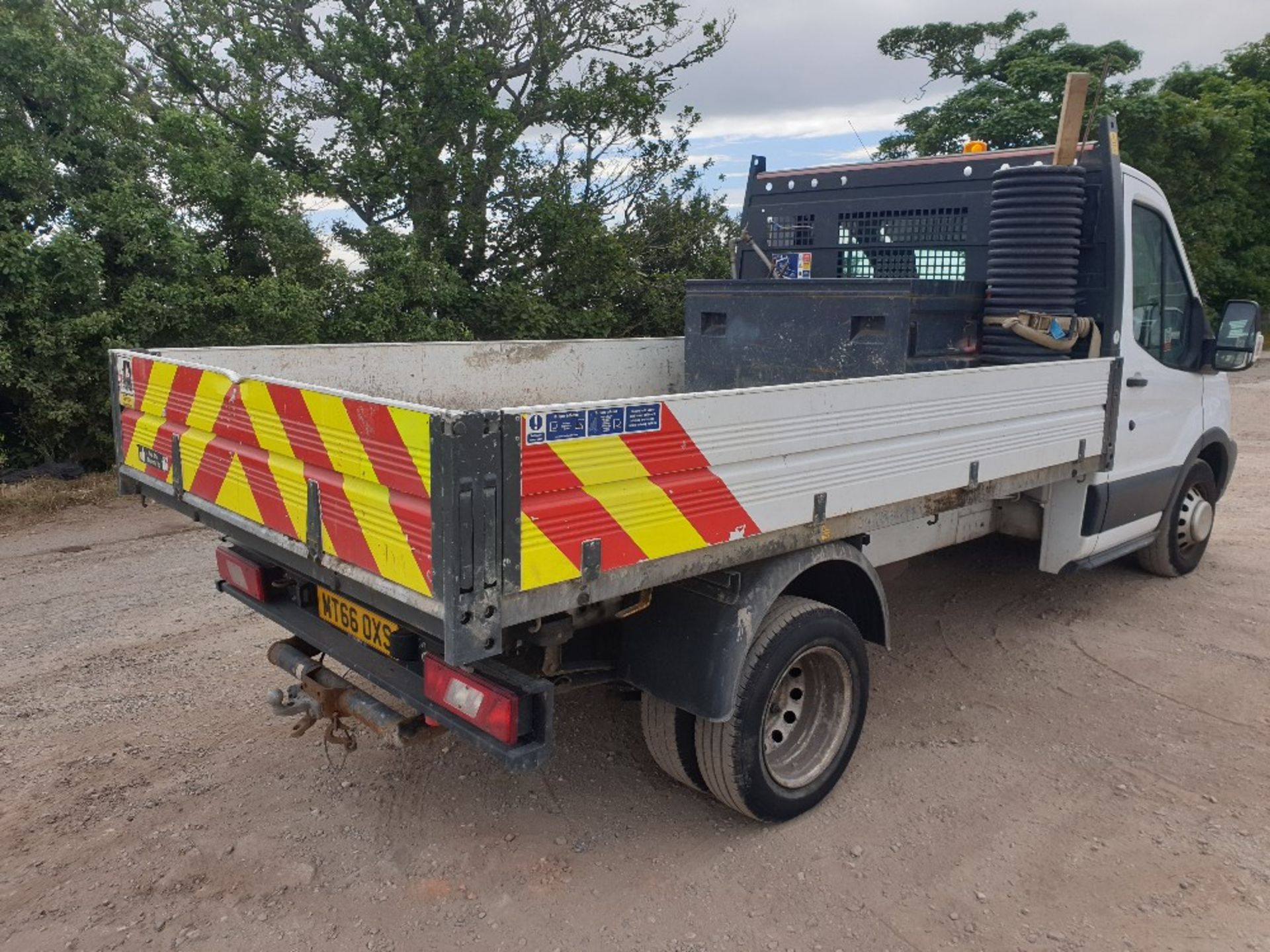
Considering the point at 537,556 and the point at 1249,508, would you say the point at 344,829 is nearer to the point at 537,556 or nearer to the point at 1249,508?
the point at 537,556

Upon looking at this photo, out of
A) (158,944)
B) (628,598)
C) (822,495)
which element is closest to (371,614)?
(628,598)

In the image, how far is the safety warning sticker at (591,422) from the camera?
2.42m

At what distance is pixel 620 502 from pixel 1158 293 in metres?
3.85

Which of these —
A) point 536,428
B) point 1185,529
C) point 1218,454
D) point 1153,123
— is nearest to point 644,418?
point 536,428

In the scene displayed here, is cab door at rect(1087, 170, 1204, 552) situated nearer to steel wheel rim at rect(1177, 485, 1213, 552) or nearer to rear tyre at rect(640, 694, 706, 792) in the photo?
steel wheel rim at rect(1177, 485, 1213, 552)

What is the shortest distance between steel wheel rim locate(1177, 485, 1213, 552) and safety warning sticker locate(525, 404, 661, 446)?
4.53 meters

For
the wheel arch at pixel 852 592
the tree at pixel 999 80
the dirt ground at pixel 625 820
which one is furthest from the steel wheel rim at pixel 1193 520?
the tree at pixel 999 80

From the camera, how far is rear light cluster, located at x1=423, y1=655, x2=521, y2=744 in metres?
2.72

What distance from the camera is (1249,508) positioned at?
26.2 feet

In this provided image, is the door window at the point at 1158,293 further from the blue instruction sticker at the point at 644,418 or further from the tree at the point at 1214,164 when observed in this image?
the tree at the point at 1214,164

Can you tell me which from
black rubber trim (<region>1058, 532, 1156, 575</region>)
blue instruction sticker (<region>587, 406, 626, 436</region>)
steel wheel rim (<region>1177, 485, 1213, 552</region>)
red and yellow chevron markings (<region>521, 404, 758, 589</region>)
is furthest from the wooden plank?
blue instruction sticker (<region>587, 406, 626, 436</region>)

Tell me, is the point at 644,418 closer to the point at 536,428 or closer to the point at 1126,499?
the point at 536,428

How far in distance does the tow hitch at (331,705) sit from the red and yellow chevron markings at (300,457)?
65cm

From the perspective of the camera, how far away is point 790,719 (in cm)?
361
